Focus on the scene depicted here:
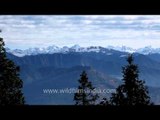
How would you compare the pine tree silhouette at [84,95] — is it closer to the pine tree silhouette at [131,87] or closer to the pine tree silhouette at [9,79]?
the pine tree silhouette at [131,87]

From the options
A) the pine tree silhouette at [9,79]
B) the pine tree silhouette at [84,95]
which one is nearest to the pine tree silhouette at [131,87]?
the pine tree silhouette at [84,95]

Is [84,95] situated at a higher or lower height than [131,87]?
lower

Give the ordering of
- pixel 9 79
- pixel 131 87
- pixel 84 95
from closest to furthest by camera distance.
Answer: pixel 9 79, pixel 131 87, pixel 84 95

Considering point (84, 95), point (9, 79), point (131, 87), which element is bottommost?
point (84, 95)

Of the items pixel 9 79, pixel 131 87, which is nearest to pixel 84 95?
pixel 131 87

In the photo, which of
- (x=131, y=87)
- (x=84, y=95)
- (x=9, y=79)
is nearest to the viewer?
(x=9, y=79)

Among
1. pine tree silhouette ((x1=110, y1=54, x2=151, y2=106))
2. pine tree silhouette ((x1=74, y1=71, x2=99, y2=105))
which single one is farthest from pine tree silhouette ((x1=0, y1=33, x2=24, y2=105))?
pine tree silhouette ((x1=110, y1=54, x2=151, y2=106))

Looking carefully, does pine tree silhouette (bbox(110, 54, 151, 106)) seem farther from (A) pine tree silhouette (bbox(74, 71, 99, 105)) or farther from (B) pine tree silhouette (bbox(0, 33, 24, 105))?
(B) pine tree silhouette (bbox(0, 33, 24, 105))

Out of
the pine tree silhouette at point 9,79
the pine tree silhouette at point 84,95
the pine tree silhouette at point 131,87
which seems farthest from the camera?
the pine tree silhouette at point 84,95

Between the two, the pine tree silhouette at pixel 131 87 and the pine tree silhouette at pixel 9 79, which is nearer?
the pine tree silhouette at pixel 9 79

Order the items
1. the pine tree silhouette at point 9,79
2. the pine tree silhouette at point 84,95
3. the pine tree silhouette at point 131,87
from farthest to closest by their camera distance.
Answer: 1. the pine tree silhouette at point 84,95
2. the pine tree silhouette at point 131,87
3. the pine tree silhouette at point 9,79

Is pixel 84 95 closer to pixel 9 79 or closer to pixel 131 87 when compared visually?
pixel 131 87

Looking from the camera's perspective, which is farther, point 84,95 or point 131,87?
point 84,95
